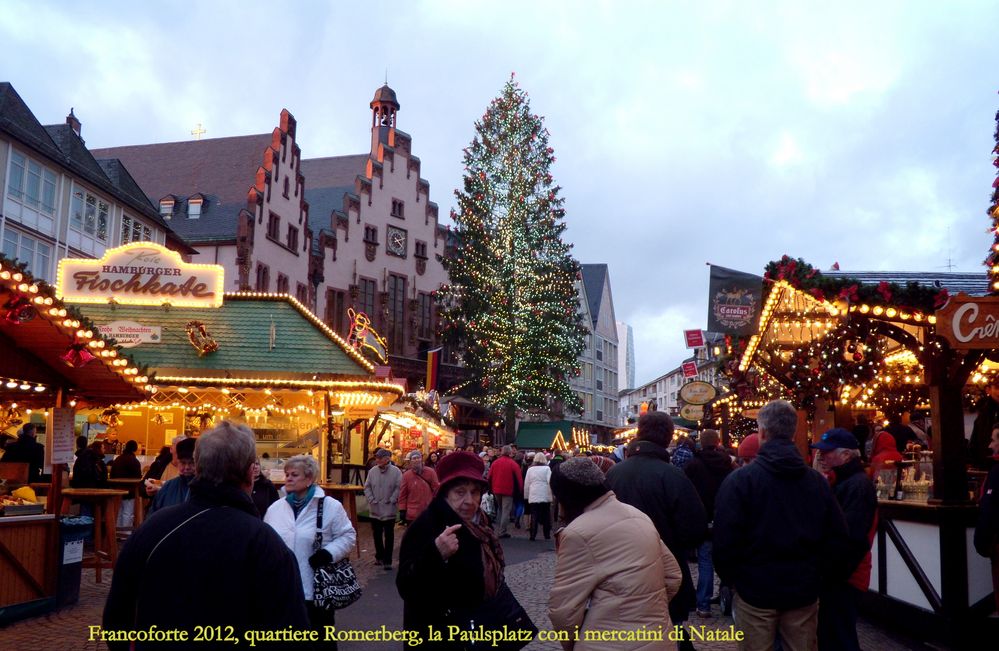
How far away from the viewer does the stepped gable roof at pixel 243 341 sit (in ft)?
65.5

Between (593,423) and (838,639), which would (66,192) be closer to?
(838,639)

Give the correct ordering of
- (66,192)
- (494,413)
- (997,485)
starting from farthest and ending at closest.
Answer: (494,413) < (66,192) < (997,485)

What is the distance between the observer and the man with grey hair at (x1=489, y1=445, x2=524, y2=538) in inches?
731

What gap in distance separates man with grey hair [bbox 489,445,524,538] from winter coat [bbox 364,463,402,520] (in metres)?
5.04

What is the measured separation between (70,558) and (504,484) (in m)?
9.40

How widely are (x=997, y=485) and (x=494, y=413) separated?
39889 mm

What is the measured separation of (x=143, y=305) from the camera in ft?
70.4

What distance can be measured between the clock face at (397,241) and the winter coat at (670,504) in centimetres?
4584

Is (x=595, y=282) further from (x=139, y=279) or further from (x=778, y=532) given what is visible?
(x=778, y=532)

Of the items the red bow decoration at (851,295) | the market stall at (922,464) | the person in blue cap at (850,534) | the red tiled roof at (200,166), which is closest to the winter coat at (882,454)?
the market stall at (922,464)

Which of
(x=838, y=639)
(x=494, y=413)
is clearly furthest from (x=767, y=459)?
(x=494, y=413)

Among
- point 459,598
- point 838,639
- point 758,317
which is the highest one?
point 758,317

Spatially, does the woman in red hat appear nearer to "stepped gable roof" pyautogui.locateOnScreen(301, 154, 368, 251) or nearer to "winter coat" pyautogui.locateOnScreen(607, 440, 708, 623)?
"winter coat" pyautogui.locateOnScreen(607, 440, 708, 623)

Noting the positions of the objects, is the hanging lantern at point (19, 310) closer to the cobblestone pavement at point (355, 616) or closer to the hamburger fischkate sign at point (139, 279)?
the cobblestone pavement at point (355, 616)
